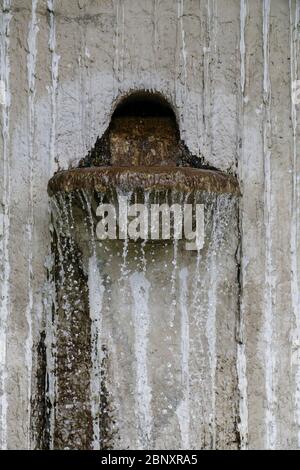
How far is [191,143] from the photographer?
2926 mm

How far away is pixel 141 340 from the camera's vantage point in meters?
2.85

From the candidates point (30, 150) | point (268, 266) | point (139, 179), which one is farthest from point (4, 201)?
point (268, 266)

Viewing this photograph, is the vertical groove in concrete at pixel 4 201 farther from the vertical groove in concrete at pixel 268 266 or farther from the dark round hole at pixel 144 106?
the vertical groove in concrete at pixel 268 266

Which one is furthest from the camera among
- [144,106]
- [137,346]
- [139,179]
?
[144,106]

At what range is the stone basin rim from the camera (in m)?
2.53

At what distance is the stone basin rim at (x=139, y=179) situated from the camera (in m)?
2.53

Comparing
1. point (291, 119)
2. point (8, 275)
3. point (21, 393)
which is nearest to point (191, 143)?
point (291, 119)

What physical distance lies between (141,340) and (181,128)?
0.67 meters

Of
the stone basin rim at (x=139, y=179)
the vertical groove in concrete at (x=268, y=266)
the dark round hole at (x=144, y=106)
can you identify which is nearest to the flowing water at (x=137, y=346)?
A: the vertical groove in concrete at (x=268, y=266)

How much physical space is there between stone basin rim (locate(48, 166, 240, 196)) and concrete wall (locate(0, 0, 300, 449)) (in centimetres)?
29

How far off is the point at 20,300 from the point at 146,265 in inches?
15.6

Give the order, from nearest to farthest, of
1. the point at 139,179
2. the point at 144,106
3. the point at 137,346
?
1. the point at 139,179
2. the point at 137,346
3. the point at 144,106

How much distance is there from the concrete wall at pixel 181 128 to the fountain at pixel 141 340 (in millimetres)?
56

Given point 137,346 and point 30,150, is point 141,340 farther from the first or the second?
point 30,150
